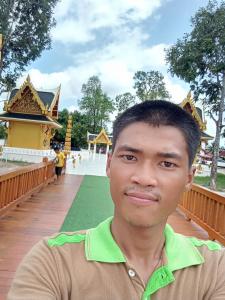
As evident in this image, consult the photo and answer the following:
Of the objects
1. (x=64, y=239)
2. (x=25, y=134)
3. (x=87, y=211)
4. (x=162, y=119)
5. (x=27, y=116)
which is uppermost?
(x=27, y=116)

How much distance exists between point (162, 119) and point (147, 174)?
0.75ft

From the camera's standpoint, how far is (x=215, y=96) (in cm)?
1808

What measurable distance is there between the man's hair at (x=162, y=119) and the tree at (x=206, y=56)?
15.6 m

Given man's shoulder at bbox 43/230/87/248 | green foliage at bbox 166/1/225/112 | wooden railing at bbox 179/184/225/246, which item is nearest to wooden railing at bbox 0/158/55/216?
wooden railing at bbox 179/184/225/246

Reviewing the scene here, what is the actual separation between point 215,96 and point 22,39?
11.3m

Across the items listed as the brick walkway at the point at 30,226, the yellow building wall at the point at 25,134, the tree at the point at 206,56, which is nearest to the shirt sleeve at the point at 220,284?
the brick walkway at the point at 30,226

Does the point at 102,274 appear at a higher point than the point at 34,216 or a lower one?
higher

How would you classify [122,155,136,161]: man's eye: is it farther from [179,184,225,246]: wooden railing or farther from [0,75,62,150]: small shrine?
[0,75,62,150]: small shrine

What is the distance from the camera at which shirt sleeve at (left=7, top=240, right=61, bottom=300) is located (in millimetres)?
1023

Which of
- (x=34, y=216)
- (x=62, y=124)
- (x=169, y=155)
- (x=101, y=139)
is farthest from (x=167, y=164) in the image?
(x=62, y=124)

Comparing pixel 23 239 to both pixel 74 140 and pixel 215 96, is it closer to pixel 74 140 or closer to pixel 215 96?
pixel 215 96

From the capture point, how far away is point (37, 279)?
41.3 inches

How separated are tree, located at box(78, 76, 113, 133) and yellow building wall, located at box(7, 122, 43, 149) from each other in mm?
36484

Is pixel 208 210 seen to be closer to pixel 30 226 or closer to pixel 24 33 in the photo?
pixel 30 226
